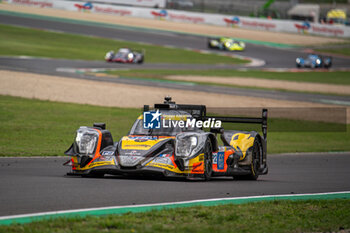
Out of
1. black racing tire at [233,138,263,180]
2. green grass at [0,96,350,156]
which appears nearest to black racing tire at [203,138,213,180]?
black racing tire at [233,138,263,180]

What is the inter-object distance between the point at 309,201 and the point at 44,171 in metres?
5.19

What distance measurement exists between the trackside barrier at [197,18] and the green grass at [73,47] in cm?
1151

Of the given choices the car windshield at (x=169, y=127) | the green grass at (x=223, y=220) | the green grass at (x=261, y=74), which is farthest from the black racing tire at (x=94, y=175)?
the green grass at (x=261, y=74)

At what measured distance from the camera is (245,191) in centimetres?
1056

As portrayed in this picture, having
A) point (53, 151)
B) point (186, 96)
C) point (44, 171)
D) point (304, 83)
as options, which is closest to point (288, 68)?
point (304, 83)

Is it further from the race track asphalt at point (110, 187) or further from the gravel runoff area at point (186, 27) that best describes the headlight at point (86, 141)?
the gravel runoff area at point (186, 27)

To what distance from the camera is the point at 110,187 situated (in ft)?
32.6

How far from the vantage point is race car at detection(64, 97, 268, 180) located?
36.6ft

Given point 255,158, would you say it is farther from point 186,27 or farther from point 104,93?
point 186,27

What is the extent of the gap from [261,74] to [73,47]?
18.4 metres

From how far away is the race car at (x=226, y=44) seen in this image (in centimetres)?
6656

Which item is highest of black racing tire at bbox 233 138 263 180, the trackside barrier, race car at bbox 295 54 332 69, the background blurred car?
the background blurred car

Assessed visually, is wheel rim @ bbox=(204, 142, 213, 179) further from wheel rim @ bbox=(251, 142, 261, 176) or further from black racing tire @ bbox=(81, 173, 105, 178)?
black racing tire @ bbox=(81, 173, 105, 178)

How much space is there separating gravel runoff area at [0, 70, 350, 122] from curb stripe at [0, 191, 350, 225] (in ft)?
61.9
